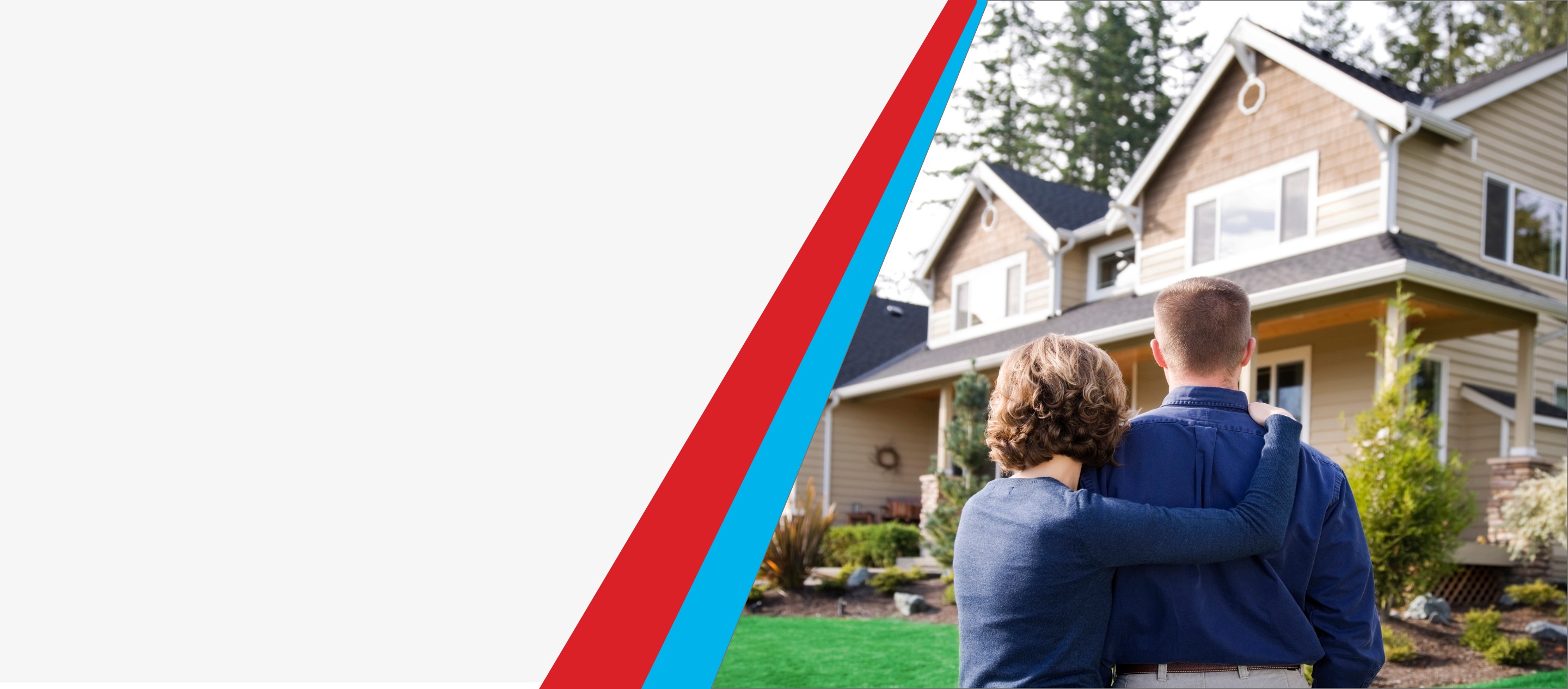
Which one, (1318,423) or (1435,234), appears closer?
(1435,234)

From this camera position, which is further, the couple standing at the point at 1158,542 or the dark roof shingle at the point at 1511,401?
the dark roof shingle at the point at 1511,401

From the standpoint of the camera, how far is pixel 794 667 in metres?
7.55

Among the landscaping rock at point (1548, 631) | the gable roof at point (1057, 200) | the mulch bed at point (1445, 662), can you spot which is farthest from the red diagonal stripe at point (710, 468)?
the gable roof at point (1057, 200)

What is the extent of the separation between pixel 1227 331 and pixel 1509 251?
45.2 ft

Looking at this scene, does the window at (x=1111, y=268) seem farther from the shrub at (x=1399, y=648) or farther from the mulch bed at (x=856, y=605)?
the shrub at (x=1399, y=648)

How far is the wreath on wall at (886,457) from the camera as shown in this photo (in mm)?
22062

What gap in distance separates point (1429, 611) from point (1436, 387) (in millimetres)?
5257

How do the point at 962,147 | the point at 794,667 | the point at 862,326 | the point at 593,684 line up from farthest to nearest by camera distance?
the point at 962,147 → the point at 862,326 → the point at 794,667 → the point at 593,684

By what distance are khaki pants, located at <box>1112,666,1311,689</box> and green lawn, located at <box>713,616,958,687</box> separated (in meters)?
4.57

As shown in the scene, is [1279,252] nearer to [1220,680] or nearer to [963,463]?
[963,463]

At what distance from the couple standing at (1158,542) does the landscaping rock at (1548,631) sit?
25.8ft

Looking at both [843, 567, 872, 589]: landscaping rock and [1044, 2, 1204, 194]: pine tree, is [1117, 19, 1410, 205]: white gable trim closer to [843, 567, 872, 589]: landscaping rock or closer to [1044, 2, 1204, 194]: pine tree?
[843, 567, 872, 589]: landscaping rock

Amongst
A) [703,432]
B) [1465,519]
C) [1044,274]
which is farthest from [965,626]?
[1044,274]

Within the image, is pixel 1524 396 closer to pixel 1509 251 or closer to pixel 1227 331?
pixel 1509 251
